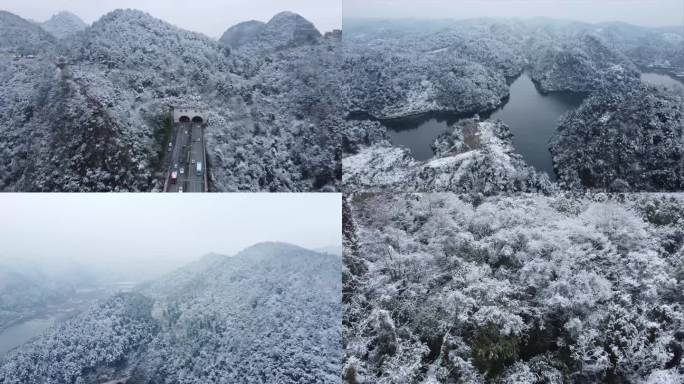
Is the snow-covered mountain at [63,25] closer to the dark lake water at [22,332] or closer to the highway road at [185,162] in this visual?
the highway road at [185,162]

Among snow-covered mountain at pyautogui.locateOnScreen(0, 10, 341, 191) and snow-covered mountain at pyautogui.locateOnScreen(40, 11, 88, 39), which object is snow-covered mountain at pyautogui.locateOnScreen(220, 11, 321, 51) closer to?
snow-covered mountain at pyautogui.locateOnScreen(0, 10, 341, 191)

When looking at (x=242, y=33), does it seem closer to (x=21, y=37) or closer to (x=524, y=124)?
(x=21, y=37)

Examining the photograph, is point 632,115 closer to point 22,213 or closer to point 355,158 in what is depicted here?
point 355,158

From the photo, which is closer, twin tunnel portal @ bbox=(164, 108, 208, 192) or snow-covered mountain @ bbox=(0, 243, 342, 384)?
snow-covered mountain @ bbox=(0, 243, 342, 384)

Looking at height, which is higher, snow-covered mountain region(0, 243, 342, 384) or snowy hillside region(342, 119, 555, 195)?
snowy hillside region(342, 119, 555, 195)

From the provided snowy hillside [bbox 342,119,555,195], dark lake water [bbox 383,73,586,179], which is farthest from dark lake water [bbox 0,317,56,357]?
dark lake water [bbox 383,73,586,179]

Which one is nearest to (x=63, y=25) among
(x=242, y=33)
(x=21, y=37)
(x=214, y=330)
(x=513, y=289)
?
(x=21, y=37)
